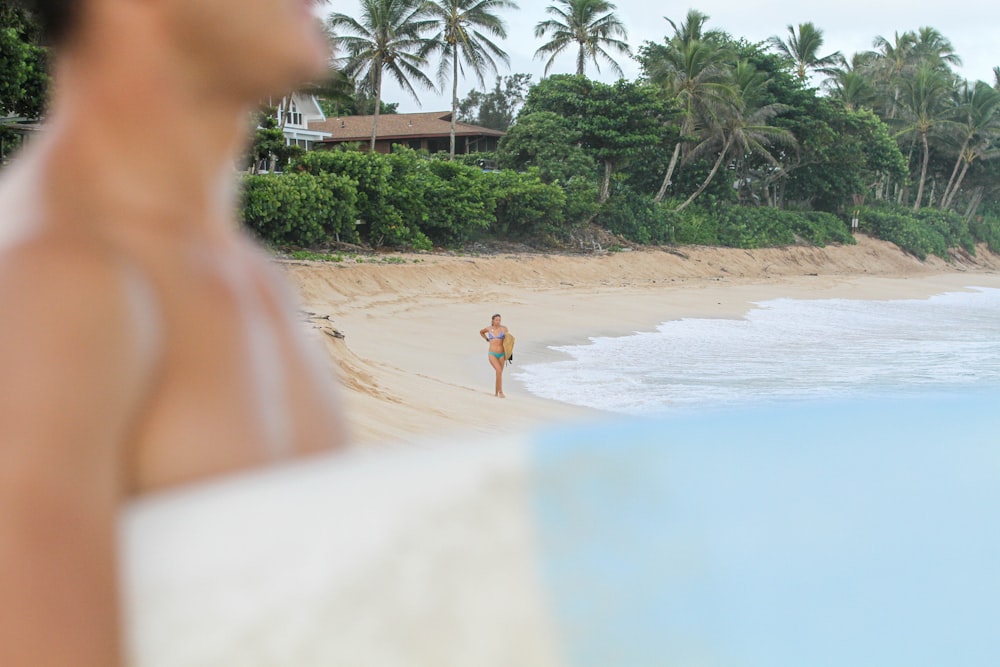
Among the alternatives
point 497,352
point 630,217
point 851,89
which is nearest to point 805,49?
point 851,89

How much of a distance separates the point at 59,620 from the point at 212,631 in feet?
0.24

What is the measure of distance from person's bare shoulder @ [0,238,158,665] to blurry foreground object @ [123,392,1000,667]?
0.13ft

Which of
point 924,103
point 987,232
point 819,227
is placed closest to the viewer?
point 819,227

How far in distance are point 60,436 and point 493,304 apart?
681 inches

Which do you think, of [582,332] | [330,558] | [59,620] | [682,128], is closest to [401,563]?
[330,558]

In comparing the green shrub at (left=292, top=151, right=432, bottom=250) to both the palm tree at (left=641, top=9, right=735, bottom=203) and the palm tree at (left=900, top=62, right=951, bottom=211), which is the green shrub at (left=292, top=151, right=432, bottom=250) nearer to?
the palm tree at (left=641, top=9, right=735, bottom=203)

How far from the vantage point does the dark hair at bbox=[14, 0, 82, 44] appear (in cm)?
47

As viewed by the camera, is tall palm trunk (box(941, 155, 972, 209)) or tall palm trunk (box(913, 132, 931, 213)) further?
tall palm trunk (box(941, 155, 972, 209))

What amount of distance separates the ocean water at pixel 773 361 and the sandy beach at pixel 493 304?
0.58 m

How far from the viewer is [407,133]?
131ft

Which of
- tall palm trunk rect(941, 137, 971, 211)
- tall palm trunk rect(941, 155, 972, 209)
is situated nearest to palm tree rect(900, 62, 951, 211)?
tall palm trunk rect(941, 137, 971, 211)

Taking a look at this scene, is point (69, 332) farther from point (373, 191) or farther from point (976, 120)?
point (976, 120)

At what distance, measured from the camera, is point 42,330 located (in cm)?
39

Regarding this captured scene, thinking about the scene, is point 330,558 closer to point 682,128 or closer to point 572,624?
point 572,624
